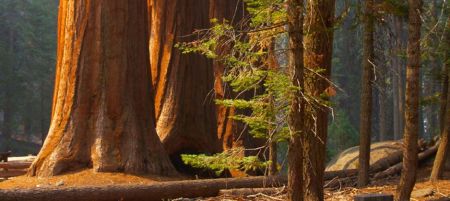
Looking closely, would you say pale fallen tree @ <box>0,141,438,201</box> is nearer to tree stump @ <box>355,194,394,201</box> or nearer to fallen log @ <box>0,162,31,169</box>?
tree stump @ <box>355,194,394,201</box>

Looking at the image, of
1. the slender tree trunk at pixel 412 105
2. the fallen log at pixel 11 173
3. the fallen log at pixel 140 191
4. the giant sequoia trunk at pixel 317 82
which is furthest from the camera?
the fallen log at pixel 11 173

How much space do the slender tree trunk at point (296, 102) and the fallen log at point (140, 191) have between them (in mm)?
2420

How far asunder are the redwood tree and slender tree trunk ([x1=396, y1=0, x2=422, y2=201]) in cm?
363

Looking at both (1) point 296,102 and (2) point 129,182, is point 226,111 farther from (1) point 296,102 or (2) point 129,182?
(1) point 296,102

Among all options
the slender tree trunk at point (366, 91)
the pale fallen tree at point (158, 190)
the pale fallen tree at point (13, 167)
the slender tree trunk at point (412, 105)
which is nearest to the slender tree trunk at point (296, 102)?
the pale fallen tree at point (158, 190)

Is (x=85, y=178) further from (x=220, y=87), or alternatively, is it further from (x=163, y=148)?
(x=220, y=87)

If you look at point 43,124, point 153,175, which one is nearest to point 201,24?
point 153,175

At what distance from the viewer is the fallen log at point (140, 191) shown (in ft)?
31.4

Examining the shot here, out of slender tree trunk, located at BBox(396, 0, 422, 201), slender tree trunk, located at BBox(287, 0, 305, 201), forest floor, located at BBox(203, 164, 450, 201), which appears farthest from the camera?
forest floor, located at BBox(203, 164, 450, 201)

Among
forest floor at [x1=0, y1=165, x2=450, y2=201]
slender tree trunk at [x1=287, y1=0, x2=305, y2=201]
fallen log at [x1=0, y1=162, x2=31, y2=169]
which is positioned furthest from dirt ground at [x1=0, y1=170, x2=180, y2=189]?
fallen log at [x1=0, y1=162, x2=31, y2=169]

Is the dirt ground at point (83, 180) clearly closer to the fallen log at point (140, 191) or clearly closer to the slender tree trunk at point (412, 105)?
the fallen log at point (140, 191)

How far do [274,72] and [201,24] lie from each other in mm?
9623

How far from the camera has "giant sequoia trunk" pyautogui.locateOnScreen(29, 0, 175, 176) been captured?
12.5 m

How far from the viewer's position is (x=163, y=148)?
13531 mm
